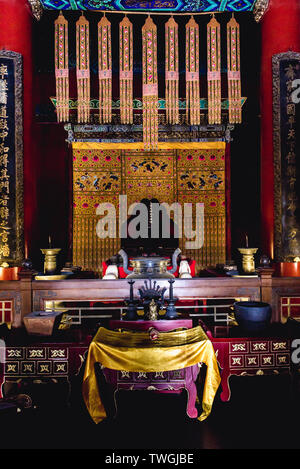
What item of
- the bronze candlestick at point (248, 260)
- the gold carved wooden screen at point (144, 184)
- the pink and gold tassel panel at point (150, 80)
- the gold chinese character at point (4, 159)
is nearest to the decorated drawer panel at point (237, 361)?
the bronze candlestick at point (248, 260)

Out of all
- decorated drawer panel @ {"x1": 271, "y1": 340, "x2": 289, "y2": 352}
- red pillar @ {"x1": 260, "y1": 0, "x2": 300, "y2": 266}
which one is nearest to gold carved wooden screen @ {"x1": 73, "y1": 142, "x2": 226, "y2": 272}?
red pillar @ {"x1": 260, "y1": 0, "x2": 300, "y2": 266}

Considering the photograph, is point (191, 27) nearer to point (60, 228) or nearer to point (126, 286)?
point (126, 286)

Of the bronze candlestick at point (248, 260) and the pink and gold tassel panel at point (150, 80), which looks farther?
the pink and gold tassel panel at point (150, 80)

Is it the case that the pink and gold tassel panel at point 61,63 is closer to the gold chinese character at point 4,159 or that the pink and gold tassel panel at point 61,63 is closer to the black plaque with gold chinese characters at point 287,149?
the gold chinese character at point 4,159

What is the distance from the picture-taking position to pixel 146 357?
205 centimetres

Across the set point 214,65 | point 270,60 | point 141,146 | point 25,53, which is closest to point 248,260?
point 214,65

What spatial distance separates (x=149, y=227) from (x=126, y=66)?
3.00 m

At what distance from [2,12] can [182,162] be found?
11.6 ft

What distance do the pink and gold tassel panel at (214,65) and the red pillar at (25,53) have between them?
239 cm

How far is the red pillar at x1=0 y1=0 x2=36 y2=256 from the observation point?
4527mm

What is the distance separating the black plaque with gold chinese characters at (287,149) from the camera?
448 cm

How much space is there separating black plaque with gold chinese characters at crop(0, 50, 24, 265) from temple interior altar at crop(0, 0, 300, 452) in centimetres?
2

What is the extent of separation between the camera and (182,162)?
6.57m

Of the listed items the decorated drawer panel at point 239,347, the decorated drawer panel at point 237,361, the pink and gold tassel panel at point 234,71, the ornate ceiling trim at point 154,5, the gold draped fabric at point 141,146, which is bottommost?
the decorated drawer panel at point 237,361
